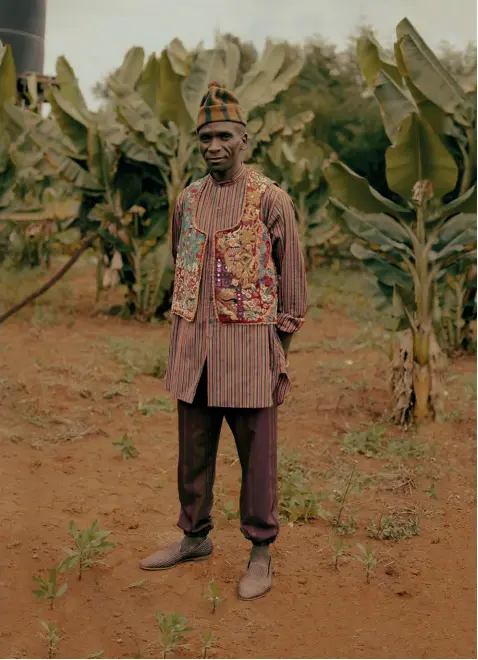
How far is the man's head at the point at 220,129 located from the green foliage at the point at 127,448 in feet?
7.42

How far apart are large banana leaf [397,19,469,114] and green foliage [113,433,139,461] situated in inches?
122

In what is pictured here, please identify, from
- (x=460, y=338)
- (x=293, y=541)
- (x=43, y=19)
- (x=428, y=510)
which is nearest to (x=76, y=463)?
(x=293, y=541)

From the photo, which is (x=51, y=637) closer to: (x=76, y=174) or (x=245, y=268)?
(x=245, y=268)

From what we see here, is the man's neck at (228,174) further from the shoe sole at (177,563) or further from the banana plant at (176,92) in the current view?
the banana plant at (176,92)

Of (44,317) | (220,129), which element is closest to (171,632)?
(220,129)

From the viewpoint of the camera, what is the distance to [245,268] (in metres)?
2.86

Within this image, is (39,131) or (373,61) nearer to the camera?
(373,61)

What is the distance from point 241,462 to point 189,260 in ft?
2.80

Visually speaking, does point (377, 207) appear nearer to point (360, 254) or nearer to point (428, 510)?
point (360, 254)

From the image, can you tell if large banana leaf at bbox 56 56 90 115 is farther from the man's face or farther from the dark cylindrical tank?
the man's face

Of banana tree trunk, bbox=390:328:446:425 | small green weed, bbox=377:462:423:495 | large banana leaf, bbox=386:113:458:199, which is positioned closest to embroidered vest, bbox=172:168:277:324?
small green weed, bbox=377:462:423:495

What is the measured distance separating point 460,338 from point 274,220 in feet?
17.9

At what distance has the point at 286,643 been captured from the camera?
271cm

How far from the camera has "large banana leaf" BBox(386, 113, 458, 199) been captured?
4961mm
